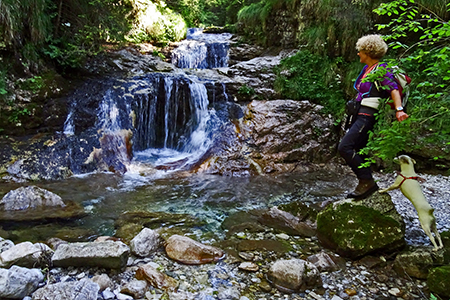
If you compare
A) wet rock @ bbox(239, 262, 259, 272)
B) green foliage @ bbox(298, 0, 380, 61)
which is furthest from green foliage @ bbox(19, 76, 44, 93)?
green foliage @ bbox(298, 0, 380, 61)

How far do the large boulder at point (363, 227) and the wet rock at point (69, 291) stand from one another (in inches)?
95.9

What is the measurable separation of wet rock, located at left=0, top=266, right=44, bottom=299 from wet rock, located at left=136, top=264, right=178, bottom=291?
832mm

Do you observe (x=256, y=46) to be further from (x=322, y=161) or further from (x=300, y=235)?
(x=300, y=235)

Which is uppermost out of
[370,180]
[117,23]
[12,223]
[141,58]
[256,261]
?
[117,23]

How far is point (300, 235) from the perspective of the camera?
3580 millimetres

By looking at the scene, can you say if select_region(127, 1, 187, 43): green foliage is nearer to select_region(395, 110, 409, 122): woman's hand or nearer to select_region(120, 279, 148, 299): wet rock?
select_region(120, 279, 148, 299): wet rock

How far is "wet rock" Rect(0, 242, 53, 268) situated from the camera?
2457mm

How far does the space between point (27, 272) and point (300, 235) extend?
116 inches

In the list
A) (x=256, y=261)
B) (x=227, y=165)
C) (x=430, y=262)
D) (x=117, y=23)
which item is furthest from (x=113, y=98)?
(x=430, y=262)

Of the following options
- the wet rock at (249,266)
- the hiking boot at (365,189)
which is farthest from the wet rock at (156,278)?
the hiking boot at (365,189)

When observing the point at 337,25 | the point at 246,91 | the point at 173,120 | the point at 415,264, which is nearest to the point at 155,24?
the point at 173,120

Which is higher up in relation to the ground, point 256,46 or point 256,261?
point 256,46

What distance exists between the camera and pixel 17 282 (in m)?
2.15

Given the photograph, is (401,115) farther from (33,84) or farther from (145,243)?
(33,84)
